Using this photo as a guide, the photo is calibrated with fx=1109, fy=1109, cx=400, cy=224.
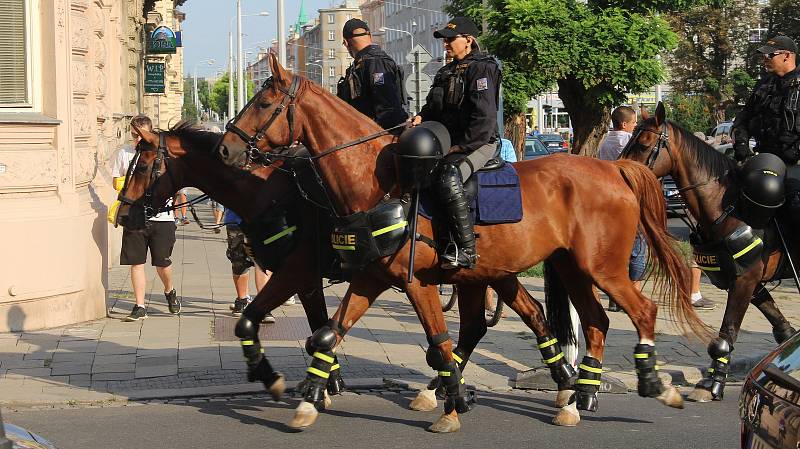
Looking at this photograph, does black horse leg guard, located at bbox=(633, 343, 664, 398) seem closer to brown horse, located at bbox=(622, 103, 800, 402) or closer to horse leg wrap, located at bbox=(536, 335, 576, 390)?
horse leg wrap, located at bbox=(536, 335, 576, 390)

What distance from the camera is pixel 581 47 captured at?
70.9ft

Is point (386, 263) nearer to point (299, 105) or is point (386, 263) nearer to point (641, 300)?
point (299, 105)

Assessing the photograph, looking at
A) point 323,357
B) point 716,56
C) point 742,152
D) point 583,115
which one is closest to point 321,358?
point 323,357

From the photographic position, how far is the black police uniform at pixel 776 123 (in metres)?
8.42

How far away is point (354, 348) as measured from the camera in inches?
399

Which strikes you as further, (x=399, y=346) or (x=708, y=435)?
(x=399, y=346)

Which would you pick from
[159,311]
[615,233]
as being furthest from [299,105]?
[159,311]

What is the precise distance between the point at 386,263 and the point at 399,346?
132 inches

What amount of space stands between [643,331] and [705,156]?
1627 millimetres

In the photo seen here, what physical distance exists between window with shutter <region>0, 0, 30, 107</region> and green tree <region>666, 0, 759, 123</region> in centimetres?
4385

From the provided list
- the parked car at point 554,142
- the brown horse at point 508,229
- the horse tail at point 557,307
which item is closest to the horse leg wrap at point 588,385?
the brown horse at point 508,229

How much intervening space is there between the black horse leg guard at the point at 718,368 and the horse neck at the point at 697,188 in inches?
35.1

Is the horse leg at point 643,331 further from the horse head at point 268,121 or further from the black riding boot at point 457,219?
the horse head at point 268,121

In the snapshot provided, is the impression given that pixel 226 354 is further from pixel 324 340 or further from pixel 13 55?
pixel 13 55
